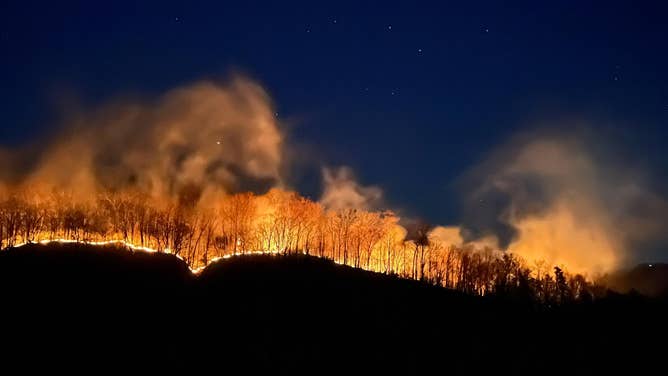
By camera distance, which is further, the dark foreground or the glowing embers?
the glowing embers

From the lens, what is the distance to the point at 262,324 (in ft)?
132

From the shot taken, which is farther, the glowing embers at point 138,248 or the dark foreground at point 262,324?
the glowing embers at point 138,248

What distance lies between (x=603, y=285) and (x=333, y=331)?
69.3 m

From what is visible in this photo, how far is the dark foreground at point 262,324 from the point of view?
35.5 m

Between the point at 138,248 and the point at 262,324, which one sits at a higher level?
the point at 138,248

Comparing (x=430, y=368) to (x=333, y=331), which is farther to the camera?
(x=333, y=331)

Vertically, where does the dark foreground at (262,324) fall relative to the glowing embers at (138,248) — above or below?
below

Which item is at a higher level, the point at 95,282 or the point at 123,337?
the point at 95,282

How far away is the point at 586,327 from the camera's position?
166 ft

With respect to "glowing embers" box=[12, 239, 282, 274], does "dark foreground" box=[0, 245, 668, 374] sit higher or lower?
lower

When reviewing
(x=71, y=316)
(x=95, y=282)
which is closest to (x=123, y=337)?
(x=71, y=316)

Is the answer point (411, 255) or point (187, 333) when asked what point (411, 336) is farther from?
point (411, 255)

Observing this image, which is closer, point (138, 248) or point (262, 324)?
point (262, 324)

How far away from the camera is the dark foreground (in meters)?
35.5
